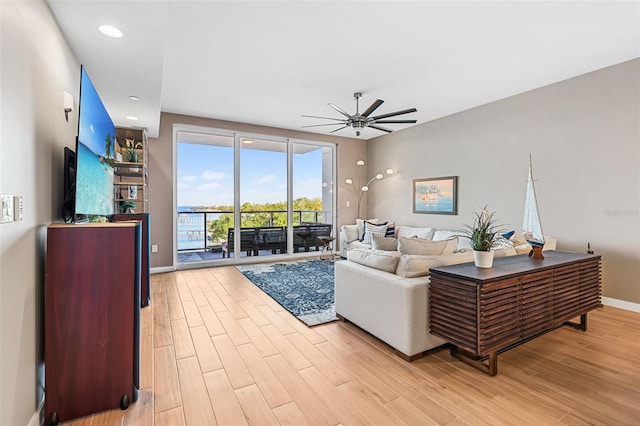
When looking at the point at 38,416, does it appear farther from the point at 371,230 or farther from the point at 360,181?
the point at 360,181

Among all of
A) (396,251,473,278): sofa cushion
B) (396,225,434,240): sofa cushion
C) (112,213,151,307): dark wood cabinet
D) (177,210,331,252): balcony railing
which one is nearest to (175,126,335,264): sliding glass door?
(177,210,331,252): balcony railing

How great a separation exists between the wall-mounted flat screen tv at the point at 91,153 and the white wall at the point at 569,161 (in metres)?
5.07

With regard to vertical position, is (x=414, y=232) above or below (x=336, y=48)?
below

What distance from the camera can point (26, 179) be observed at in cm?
160

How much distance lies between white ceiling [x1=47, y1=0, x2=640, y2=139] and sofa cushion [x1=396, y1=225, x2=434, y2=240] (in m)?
2.30

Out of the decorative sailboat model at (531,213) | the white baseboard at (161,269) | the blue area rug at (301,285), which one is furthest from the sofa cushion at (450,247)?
the white baseboard at (161,269)

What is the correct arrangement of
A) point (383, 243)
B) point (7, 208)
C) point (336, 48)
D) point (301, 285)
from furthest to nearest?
point (301, 285) < point (383, 243) < point (336, 48) < point (7, 208)

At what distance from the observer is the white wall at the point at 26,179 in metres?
1.37

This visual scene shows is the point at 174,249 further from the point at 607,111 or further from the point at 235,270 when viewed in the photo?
the point at 607,111

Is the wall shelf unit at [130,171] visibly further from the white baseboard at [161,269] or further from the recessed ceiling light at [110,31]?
the recessed ceiling light at [110,31]

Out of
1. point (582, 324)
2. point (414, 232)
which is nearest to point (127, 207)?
point (414, 232)

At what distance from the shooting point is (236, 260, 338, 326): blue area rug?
3.41 meters

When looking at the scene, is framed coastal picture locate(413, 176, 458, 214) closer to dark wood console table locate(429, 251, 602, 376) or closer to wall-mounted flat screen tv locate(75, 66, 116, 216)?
dark wood console table locate(429, 251, 602, 376)

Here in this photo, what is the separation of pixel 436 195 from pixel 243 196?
3.72m
